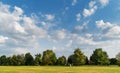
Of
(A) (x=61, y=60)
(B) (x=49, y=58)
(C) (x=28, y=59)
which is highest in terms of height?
(C) (x=28, y=59)

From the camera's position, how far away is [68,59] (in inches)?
6540

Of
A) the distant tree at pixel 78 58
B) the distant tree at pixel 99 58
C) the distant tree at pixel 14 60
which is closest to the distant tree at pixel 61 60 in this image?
the distant tree at pixel 78 58

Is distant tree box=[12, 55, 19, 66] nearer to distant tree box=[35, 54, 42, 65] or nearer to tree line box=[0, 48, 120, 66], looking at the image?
tree line box=[0, 48, 120, 66]

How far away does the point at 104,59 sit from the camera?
152 m

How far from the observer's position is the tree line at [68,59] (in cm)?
14988

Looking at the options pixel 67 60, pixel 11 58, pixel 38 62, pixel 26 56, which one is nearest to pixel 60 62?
pixel 67 60

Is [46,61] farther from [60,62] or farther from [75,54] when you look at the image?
[75,54]

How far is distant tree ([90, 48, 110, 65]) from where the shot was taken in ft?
498

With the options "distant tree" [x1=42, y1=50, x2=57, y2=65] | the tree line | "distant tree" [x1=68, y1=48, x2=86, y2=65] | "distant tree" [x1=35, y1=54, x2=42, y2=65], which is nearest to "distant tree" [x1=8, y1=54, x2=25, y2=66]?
the tree line

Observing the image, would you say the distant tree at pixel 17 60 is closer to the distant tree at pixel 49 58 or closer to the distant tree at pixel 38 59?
the distant tree at pixel 38 59

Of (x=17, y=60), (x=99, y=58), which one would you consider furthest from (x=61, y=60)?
(x=17, y=60)

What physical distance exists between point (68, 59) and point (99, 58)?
21997 millimetres

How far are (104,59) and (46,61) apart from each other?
3505cm

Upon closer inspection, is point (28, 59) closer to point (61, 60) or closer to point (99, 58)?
point (61, 60)
